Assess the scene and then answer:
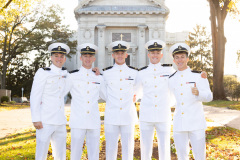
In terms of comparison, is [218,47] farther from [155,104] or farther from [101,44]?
[155,104]

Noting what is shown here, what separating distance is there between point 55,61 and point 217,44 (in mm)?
25531

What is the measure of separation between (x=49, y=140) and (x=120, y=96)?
1.51 m

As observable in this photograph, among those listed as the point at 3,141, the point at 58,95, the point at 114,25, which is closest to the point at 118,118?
the point at 58,95

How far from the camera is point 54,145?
4.64 meters

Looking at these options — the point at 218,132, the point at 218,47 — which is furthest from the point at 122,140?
the point at 218,47

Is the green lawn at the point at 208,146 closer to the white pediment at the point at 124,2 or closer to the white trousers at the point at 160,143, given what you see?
the white trousers at the point at 160,143

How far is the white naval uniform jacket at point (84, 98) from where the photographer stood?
16.0 ft

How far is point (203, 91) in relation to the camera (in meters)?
4.38

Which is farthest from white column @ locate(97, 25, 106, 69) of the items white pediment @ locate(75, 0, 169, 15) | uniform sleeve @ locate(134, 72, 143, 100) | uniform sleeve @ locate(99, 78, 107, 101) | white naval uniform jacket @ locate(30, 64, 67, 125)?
white naval uniform jacket @ locate(30, 64, 67, 125)

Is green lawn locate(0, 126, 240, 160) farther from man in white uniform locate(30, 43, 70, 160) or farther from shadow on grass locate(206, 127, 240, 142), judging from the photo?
man in white uniform locate(30, 43, 70, 160)

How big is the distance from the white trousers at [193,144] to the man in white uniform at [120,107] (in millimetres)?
900

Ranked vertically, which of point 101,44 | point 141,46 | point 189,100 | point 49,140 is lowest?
point 49,140

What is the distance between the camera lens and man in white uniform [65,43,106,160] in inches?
189

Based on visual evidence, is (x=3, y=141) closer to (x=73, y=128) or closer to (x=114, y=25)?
(x=73, y=128)
